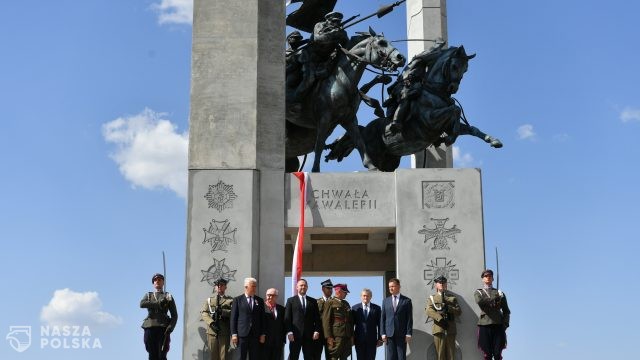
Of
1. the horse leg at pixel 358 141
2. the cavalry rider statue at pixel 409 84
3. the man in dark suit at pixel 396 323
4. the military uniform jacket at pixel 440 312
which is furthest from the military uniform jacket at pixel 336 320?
the cavalry rider statue at pixel 409 84

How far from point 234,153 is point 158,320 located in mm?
3065

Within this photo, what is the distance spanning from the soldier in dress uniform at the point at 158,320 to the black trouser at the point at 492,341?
15.4ft

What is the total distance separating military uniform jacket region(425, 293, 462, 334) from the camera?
12875 millimetres

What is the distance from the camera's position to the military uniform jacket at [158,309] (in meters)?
12.7

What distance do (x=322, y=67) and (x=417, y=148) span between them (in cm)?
250

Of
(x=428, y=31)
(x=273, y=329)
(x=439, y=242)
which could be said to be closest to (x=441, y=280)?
(x=439, y=242)

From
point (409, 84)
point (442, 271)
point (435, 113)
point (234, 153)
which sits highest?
point (409, 84)

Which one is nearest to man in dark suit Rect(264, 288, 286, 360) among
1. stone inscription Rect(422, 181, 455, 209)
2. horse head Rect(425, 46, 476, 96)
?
stone inscription Rect(422, 181, 455, 209)

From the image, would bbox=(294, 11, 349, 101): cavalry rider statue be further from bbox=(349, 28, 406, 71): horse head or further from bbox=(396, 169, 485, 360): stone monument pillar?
bbox=(396, 169, 485, 360): stone monument pillar

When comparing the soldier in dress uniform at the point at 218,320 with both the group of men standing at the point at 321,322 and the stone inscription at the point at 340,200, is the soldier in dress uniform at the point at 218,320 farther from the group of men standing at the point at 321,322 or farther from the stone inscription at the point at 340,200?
the stone inscription at the point at 340,200

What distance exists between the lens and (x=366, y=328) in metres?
12.5

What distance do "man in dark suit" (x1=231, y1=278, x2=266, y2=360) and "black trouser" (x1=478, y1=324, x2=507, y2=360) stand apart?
11.1 feet

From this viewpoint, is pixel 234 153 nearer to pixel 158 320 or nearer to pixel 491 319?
pixel 158 320

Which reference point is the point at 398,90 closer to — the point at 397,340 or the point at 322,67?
the point at 322,67
